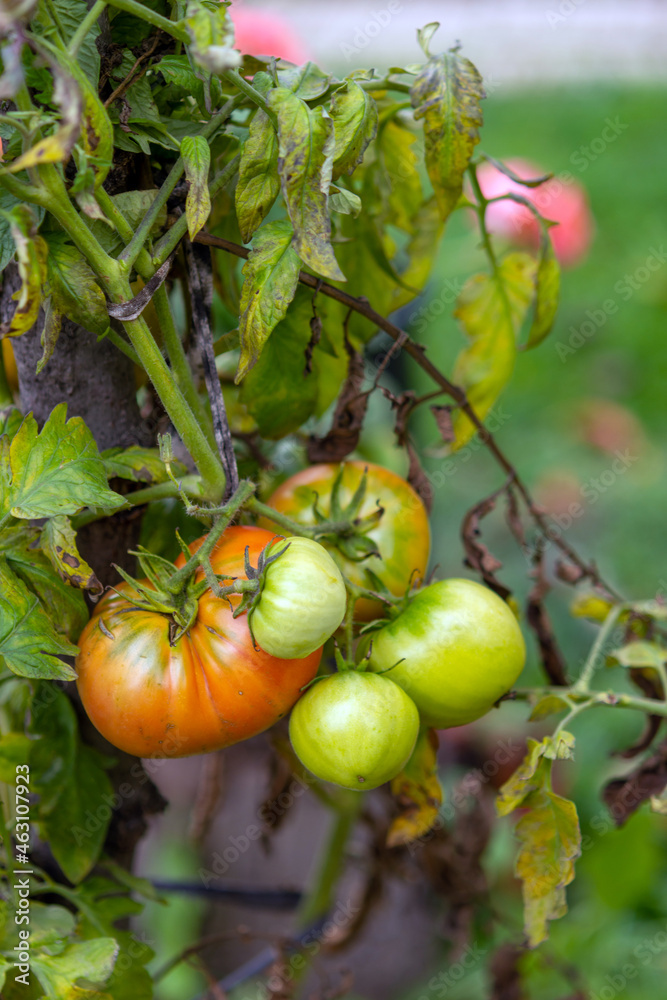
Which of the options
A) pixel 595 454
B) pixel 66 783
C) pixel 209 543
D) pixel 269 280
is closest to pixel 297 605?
pixel 209 543

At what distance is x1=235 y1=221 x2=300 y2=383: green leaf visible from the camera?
1.54 ft

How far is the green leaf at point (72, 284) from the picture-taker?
0.46m

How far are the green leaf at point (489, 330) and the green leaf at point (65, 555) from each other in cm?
32

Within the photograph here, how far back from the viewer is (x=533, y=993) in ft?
4.61

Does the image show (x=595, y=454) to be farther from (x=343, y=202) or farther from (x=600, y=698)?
(x=343, y=202)

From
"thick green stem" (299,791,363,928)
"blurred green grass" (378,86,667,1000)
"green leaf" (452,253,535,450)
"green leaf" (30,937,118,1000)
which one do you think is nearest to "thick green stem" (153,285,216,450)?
"green leaf" (452,253,535,450)

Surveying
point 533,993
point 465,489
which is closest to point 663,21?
point 465,489

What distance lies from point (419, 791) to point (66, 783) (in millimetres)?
259

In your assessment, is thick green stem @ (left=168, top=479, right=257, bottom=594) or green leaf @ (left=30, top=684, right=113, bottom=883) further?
green leaf @ (left=30, top=684, right=113, bottom=883)

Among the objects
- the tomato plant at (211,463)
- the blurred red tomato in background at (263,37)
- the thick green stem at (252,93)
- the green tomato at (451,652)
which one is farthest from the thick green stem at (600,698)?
the blurred red tomato in background at (263,37)

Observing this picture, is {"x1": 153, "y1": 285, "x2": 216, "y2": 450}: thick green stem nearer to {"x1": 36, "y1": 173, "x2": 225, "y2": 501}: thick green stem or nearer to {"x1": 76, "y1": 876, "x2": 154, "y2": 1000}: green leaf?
{"x1": 36, "y1": 173, "x2": 225, "y2": 501}: thick green stem

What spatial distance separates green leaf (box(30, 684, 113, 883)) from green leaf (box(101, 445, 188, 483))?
19 cm

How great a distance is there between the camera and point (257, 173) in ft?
1.55

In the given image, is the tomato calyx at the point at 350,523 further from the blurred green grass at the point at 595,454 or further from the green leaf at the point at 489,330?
the blurred green grass at the point at 595,454
